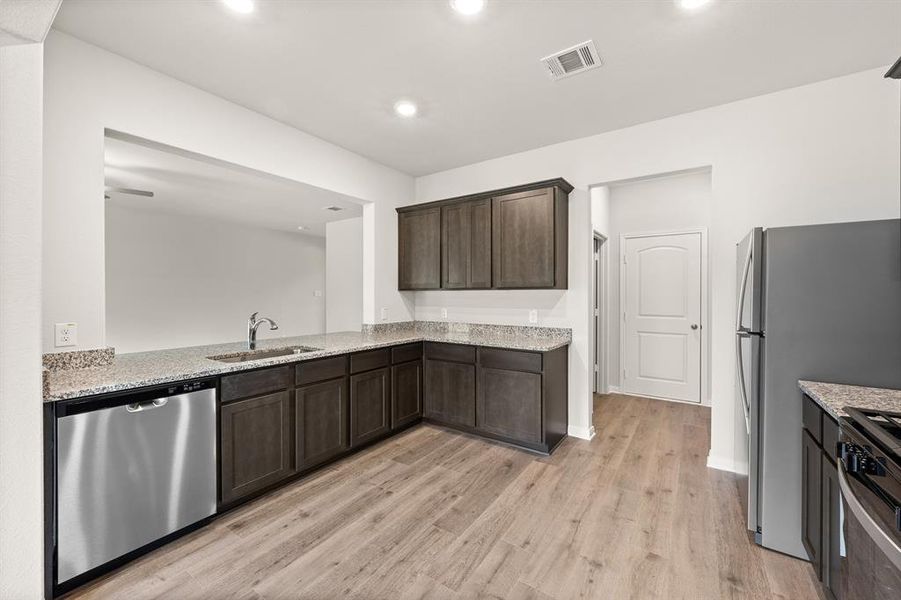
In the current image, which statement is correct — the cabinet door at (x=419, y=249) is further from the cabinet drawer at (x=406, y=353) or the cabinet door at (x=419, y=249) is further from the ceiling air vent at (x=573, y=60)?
the ceiling air vent at (x=573, y=60)

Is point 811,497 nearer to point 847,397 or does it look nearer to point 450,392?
point 847,397

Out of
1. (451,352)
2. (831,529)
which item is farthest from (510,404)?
(831,529)

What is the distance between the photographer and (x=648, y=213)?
4719 mm

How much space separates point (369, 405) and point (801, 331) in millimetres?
2802

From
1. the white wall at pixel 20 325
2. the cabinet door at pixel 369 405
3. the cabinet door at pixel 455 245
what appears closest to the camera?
the white wall at pixel 20 325

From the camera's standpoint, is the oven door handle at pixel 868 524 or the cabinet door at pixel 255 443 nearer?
the oven door handle at pixel 868 524

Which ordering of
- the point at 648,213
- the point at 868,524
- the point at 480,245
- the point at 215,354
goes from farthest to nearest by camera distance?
1. the point at 648,213
2. the point at 480,245
3. the point at 215,354
4. the point at 868,524

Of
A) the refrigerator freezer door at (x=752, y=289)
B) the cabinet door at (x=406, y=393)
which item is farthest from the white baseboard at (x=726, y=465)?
the cabinet door at (x=406, y=393)

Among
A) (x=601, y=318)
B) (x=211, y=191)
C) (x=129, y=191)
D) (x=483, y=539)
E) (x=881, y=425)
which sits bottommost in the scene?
(x=483, y=539)

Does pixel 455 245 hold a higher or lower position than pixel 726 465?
higher

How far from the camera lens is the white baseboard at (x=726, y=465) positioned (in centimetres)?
277

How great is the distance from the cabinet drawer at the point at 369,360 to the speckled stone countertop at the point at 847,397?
270 cm

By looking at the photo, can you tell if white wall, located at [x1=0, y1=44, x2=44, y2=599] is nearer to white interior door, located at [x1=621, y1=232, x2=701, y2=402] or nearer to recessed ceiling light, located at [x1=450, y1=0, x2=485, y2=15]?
recessed ceiling light, located at [x1=450, y1=0, x2=485, y2=15]

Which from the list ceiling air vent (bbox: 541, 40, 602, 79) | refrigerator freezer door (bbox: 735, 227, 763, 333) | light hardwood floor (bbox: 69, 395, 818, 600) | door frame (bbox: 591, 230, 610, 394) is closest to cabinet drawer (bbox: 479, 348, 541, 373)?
light hardwood floor (bbox: 69, 395, 818, 600)
